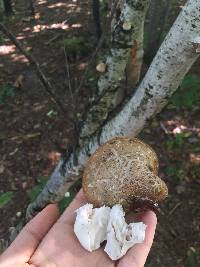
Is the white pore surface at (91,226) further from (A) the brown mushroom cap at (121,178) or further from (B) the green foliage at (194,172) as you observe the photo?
(B) the green foliage at (194,172)

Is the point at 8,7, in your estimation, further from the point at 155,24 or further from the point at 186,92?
the point at 186,92

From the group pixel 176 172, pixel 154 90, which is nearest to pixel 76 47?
pixel 176 172

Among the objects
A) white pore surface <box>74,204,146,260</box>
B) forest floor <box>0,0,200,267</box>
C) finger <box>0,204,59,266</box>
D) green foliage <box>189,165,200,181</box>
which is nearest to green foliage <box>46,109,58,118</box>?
forest floor <box>0,0,200,267</box>

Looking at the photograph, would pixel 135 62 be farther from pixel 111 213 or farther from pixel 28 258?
pixel 28 258

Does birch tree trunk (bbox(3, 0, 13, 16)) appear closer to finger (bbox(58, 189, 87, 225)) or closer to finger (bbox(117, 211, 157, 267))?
finger (bbox(58, 189, 87, 225))

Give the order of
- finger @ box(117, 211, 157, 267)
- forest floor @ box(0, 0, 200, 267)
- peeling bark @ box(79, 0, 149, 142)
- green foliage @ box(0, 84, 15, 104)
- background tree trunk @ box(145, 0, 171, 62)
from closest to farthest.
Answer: finger @ box(117, 211, 157, 267), peeling bark @ box(79, 0, 149, 142), forest floor @ box(0, 0, 200, 267), background tree trunk @ box(145, 0, 171, 62), green foliage @ box(0, 84, 15, 104)

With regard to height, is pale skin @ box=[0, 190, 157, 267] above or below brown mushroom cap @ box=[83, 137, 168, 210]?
below

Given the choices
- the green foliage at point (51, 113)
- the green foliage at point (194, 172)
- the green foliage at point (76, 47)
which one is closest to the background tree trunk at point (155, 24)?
the green foliage at point (76, 47)
